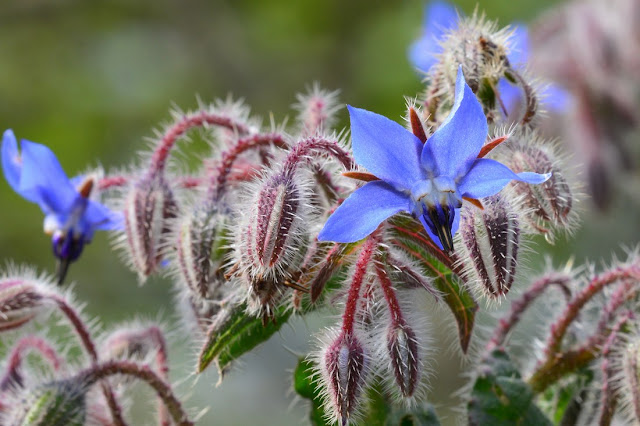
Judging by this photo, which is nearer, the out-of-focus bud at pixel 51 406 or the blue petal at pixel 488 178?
the blue petal at pixel 488 178

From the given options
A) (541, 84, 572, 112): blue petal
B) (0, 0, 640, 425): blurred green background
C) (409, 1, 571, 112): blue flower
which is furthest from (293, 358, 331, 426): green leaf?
(0, 0, 640, 425): blurred green background

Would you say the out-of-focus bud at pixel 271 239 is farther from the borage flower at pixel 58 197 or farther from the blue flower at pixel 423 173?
the borage flower at pixel 58 197

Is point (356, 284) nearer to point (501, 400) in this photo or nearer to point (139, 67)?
point (501, 400)

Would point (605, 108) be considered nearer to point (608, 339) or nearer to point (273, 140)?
point (608, 339)

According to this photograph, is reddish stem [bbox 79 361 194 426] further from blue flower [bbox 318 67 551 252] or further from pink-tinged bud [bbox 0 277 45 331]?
blue flower [bbox 318 67 551 252]

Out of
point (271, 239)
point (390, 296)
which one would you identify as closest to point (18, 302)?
point (271, 239)

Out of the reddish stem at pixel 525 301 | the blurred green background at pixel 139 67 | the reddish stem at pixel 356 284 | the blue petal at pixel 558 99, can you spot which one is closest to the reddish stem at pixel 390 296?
the reddish stem at pixel 356 284

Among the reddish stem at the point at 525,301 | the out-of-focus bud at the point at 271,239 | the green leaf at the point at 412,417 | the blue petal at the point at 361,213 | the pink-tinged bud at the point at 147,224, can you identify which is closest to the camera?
the blue petal at the point at 361,213
